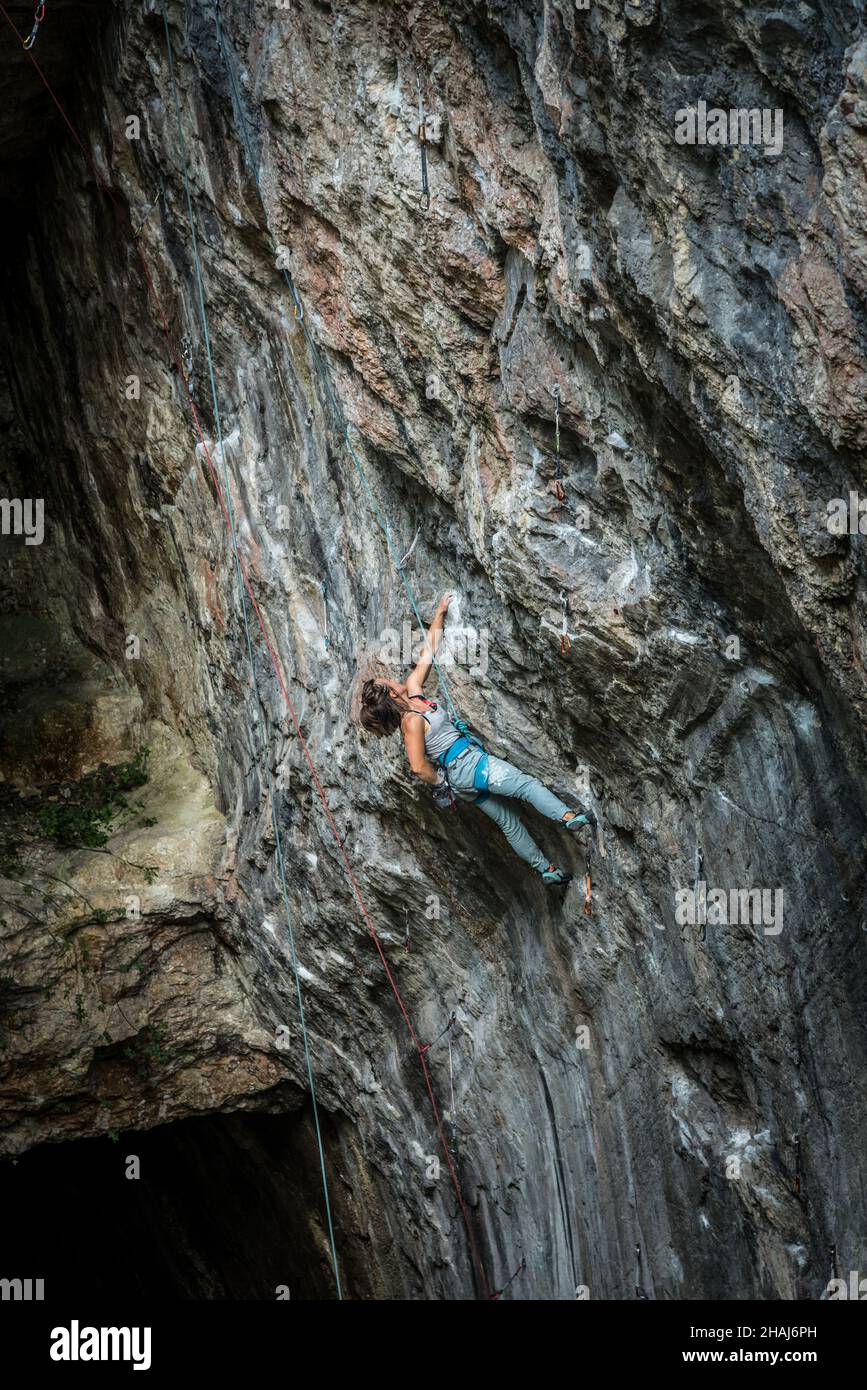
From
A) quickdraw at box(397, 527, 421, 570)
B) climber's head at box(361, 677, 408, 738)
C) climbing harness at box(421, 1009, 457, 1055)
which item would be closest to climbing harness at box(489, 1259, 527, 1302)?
climbing harness at box(421, 1009, 457, 1055)

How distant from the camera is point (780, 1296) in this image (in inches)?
253

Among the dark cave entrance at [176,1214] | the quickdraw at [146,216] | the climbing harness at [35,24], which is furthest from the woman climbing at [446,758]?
the climbing harness at [35,24]

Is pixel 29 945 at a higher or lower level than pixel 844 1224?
higher

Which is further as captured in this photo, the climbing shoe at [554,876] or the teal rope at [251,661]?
the teal rope at [251,661]

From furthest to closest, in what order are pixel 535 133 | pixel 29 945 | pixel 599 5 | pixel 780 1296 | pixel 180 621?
1. pixel 180 621
2. pixel 29 945
3. pixel 780 1296
4. pixel 535 133
5. pixel 599 5

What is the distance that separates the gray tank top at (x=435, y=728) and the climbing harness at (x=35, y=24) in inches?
248

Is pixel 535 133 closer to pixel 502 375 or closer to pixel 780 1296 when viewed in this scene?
pixel 502 375

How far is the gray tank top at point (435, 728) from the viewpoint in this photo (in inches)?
296

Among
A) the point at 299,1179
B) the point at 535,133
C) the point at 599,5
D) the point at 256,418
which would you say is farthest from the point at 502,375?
the point at 299,1179

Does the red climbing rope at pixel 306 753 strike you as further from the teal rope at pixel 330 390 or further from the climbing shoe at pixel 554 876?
the climbing shoe at pixel 554 876

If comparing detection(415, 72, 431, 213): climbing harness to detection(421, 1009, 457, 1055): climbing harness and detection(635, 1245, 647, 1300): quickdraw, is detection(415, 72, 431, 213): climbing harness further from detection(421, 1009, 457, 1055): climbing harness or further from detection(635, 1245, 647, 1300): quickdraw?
detection(635, 1245, 647, 1300): quickdraw

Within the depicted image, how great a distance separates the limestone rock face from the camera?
5125 mm

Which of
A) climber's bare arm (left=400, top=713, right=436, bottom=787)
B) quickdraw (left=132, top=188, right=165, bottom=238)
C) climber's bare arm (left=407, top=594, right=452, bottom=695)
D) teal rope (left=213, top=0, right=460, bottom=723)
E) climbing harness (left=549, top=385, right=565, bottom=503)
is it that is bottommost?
climber's bare arm (left=400, top=713, right=436, bottom=787)
